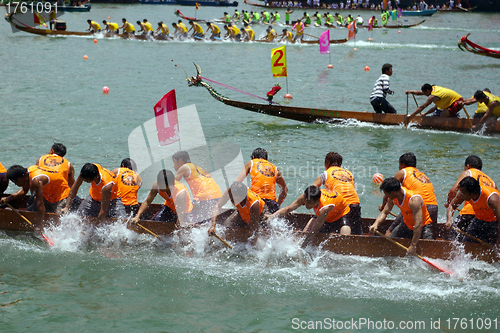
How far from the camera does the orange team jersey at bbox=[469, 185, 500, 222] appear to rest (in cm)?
737

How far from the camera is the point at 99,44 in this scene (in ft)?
116

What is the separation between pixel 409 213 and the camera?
24.8ft

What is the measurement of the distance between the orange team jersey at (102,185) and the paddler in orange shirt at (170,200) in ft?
2.19

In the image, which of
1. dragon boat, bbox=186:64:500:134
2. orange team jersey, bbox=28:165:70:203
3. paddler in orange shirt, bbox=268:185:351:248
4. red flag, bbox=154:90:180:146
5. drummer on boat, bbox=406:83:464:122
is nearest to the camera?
paddler in orange shirt, bbox=268:185:351:248

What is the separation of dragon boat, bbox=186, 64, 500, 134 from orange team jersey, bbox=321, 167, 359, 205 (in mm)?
7040

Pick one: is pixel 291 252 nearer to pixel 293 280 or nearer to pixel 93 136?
pixel 293 280

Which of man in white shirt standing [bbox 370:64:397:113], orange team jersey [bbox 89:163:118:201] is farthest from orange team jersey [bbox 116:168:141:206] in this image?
man in white shirt standing [bbox 370:64:397:113]

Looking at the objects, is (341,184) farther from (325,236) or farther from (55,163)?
(55,163)

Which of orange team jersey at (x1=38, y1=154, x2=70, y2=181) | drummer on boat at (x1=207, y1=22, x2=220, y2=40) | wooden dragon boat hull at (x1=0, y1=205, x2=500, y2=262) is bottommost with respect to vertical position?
wooden dragon boat hull at (x1=0, y1=205, x2=500, y2=262)

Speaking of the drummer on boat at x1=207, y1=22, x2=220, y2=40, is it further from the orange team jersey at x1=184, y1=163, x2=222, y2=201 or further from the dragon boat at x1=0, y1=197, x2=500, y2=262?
the orange team jersey at x1=184, y1=163, x2=222, y2=201

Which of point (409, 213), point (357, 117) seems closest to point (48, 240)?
point (409, 213)

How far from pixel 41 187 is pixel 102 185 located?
1089 mm

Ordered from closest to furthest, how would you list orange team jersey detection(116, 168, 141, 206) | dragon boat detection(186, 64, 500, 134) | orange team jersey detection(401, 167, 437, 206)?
orange team jersey detection(401, 167, 437, 206), orange team jersey detection(116, 168, 141, 206), dragon boat detection(186, 64, 500, 134)

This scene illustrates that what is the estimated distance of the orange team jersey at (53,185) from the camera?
8.59 meters
